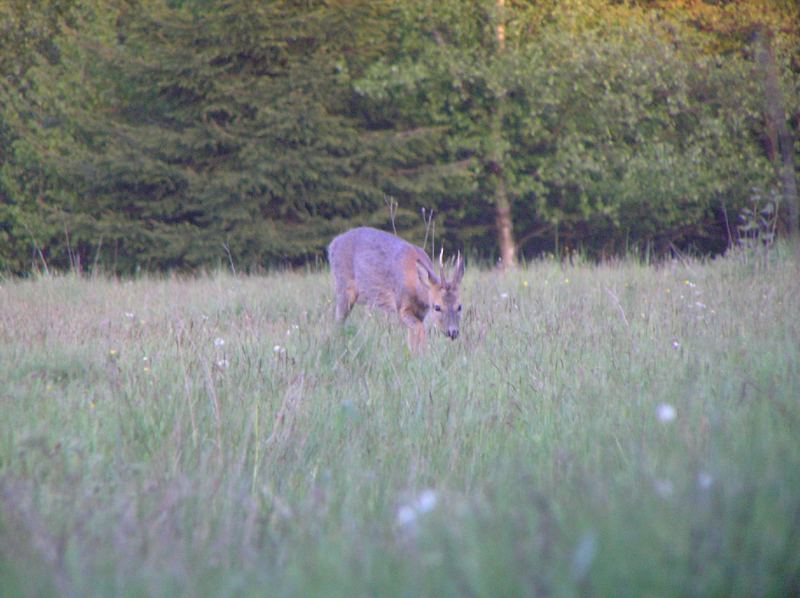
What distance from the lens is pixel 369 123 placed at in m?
21.7

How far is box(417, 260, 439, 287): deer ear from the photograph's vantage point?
7902 millimetres

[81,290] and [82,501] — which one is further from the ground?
[82,501]

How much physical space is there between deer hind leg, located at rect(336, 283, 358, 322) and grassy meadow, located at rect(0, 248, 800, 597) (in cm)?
79

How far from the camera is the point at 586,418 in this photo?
13.7 ft

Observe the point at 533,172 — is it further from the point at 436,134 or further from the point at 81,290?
the point at 81,290

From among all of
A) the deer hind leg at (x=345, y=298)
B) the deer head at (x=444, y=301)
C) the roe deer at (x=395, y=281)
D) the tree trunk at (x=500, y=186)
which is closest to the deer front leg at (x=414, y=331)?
the roe deer at (x=395, y=281)

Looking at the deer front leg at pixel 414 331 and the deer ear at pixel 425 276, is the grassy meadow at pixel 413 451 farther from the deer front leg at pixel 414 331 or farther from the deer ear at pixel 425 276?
the deer ear at pixel 425 276

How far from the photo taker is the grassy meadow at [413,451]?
1829 mm

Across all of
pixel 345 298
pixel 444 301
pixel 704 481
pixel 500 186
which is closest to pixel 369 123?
pixel 500 186

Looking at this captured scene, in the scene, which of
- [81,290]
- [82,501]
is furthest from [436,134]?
[82,501]

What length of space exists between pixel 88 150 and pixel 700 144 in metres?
13.3

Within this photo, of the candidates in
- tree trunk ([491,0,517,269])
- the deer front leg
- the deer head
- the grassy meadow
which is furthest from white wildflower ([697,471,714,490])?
tree trunk ([491,0,517,269])

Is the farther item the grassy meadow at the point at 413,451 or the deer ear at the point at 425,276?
the deer ear at the point at 425,276

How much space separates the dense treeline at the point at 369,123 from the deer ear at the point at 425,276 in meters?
10.3
